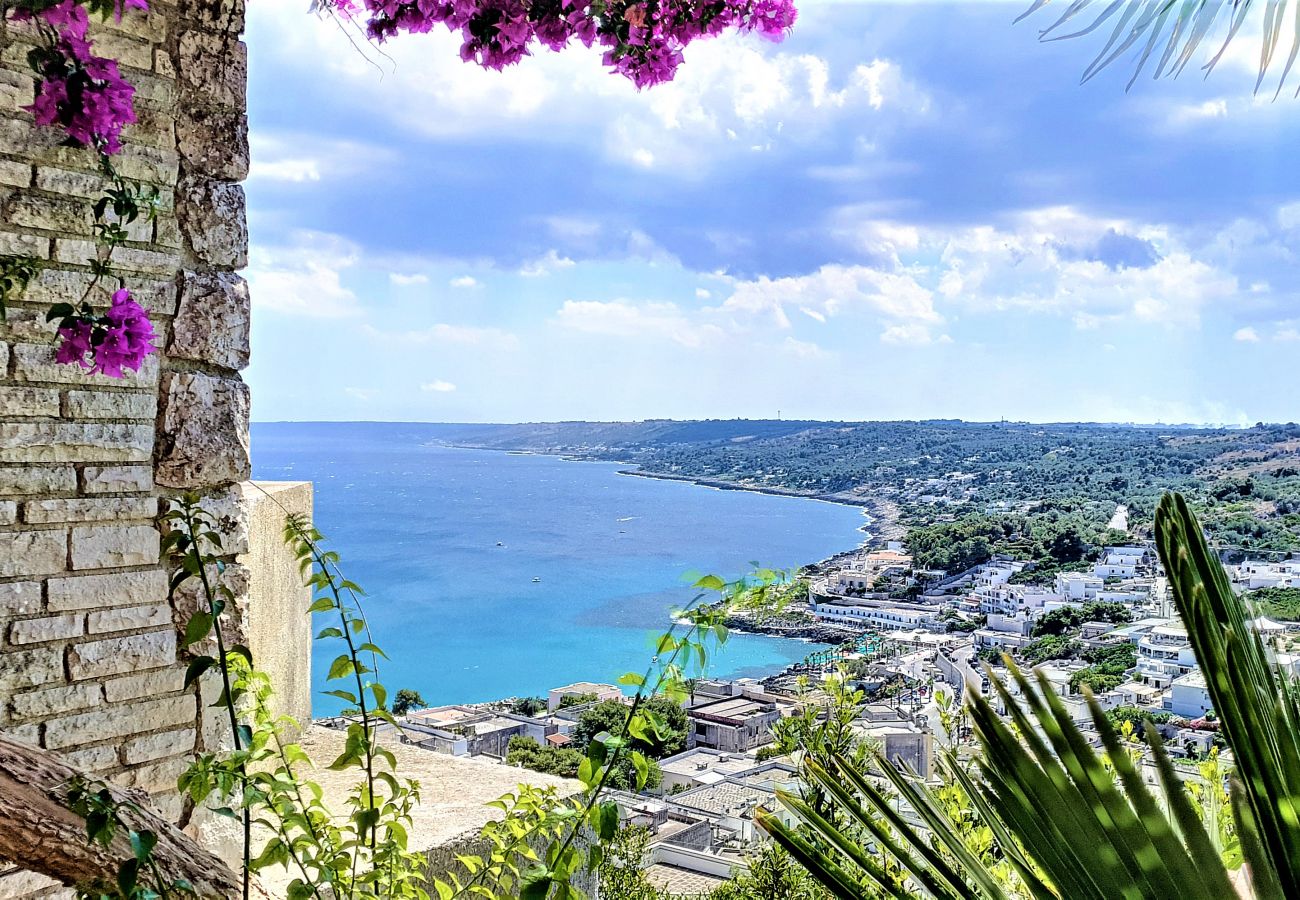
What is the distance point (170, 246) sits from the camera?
1502 millimetres

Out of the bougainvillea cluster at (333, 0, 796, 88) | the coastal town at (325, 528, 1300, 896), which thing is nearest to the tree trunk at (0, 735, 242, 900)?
the coastal town at (325, 528, 1300, 896)

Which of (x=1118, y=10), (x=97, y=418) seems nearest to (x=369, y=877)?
(x=97, y=418)

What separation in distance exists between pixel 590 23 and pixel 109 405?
2.97ft

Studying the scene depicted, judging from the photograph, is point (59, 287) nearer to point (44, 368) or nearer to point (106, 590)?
point (44, 368)

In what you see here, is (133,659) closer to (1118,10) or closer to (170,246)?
A: (170,246)

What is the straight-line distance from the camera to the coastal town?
67.7 inches

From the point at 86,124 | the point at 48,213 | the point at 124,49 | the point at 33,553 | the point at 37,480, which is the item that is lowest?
the point at 33,553

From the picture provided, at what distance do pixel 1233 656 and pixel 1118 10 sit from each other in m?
0.58

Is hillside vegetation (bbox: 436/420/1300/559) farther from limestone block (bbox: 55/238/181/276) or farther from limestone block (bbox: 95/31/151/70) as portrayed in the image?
limestone block (bbox: 95/31/151/70)

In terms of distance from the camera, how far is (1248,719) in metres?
0.48

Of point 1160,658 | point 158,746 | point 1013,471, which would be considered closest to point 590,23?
point 158,746

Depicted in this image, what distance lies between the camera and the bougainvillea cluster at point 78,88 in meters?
1.27

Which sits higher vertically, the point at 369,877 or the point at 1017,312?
the point at 1017,312

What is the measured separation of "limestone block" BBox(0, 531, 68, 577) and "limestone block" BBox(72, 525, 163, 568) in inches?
0.7
